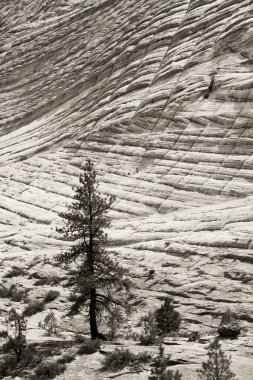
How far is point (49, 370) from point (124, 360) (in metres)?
2.25

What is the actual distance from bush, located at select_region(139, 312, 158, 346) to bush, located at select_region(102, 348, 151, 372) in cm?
200

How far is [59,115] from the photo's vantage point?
46562mm

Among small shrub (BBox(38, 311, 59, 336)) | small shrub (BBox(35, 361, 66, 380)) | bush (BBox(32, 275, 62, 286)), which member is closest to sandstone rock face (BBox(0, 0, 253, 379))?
bush (BBox(32, 275, 62, 286))

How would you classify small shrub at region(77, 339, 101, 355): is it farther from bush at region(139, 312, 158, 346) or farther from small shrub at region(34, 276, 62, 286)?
small shrub at region(34, 276, 62, 286)

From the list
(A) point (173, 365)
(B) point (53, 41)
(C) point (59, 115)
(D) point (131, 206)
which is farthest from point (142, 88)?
(A) point (173, 365)

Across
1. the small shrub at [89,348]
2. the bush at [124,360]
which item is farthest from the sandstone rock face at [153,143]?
the bush at [124,360]

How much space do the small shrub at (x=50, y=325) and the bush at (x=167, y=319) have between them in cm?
404

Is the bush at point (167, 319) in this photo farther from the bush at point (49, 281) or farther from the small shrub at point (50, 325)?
the bush at point (49, 281)

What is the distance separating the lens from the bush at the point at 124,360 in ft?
54.5

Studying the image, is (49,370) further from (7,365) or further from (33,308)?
(33,308)

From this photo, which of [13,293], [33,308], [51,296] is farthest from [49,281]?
[33,308]

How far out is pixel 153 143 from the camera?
34969 mm

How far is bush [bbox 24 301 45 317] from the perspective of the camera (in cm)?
2436

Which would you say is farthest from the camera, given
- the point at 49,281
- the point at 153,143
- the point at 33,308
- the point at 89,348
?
the point at 153,143
